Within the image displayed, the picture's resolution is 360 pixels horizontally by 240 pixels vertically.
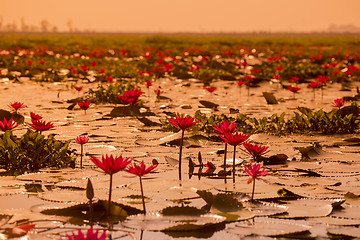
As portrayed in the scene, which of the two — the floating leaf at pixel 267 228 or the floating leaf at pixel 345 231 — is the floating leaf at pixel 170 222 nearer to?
the floating leaf at pixel 267 228

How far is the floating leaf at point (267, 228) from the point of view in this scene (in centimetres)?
211

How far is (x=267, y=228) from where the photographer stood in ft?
7.07

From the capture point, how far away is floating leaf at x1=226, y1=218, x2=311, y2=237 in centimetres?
211

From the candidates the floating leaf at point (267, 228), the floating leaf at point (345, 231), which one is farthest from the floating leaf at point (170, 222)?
the floating leaf at point (345, 231)

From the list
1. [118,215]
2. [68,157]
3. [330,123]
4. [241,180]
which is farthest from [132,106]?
[118,215]

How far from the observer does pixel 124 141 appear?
428 cm

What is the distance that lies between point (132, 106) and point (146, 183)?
9.99 feet

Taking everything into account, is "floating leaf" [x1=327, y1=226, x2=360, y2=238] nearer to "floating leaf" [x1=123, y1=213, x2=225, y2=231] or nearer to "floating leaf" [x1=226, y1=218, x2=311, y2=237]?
"floating leaf" [x1=226, y1=218, x2=311, y2=237]

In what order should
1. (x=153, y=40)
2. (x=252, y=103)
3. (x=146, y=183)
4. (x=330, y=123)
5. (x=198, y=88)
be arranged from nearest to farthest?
(x=146, y=183), (x=330, y=123), (x=252, y=103), (x=198, y=88), (x=153, y=40)

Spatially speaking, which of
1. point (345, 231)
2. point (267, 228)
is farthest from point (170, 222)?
point (345, 231)

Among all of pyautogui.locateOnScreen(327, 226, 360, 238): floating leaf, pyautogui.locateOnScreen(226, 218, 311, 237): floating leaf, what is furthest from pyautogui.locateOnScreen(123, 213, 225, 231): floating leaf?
pyautogui.locateOnScreen(327, 226, 360, 238): floating leaf

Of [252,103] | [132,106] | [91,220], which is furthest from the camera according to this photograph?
[252,103]

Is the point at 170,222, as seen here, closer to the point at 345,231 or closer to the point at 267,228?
the point at 267,228

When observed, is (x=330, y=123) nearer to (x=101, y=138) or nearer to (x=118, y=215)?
(x=101, y=138)
